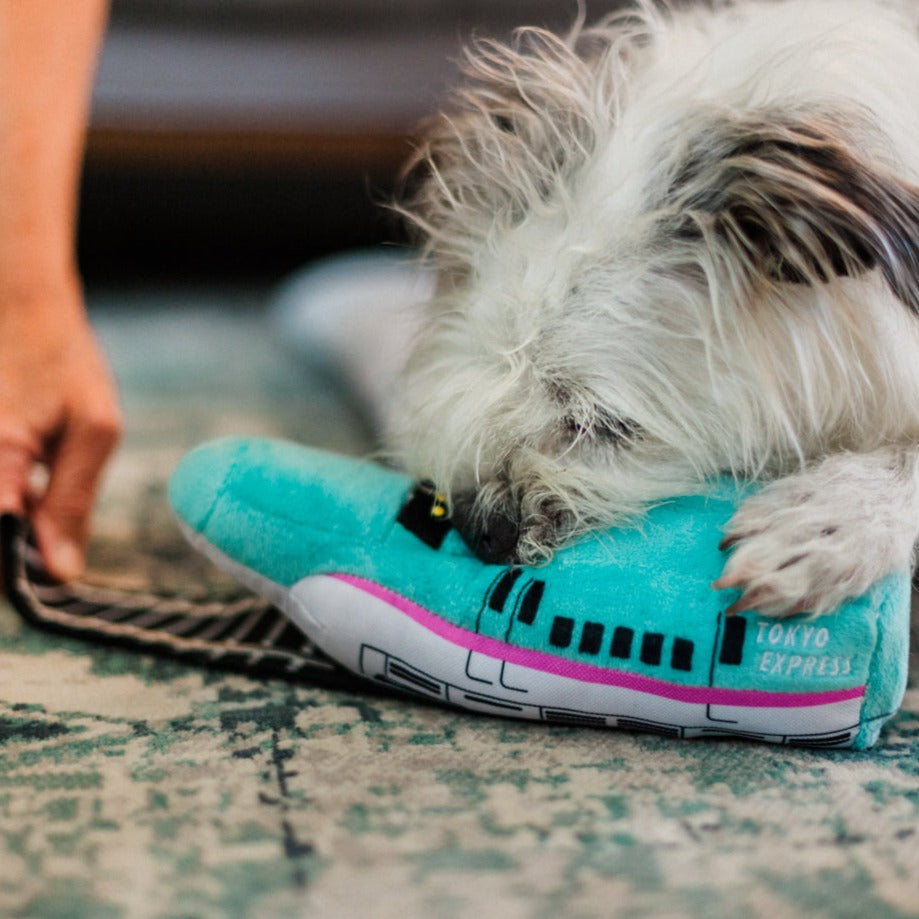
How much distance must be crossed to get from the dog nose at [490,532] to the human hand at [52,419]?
20.9 inches

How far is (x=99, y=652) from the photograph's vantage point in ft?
3.42

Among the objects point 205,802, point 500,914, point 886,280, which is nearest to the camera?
point 500,914

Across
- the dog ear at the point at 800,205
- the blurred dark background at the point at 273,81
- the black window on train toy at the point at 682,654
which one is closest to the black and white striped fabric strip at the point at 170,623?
the black window on train toy at the point at 682,654

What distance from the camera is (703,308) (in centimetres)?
101

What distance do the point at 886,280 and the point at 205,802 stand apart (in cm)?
68

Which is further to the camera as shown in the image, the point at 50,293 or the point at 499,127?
the point at 50,293

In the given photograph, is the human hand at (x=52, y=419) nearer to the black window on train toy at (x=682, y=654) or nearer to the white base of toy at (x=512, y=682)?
the white base of toy at (x=512, y=682)

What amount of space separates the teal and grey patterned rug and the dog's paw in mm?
134

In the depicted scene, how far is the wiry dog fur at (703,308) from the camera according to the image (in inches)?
35.6

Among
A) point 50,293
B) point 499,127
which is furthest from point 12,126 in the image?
point 499,127

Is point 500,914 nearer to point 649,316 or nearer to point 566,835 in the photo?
point 566,835

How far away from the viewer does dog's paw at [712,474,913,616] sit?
0.80 metres

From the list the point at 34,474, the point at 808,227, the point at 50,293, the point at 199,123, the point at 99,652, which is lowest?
the point at 99,652

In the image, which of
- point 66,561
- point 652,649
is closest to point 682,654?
point 652,649
